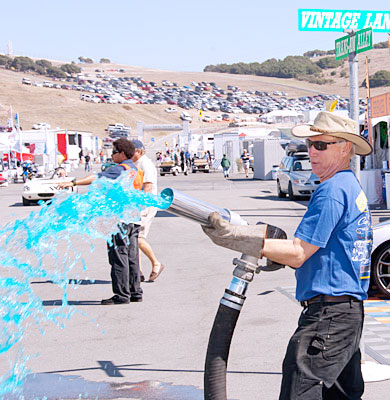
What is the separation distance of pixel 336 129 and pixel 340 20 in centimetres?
415

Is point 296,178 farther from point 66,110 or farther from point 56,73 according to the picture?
point 56,73

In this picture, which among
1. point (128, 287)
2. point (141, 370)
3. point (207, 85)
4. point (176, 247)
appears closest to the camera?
point (141, 370)

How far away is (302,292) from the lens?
3391mm

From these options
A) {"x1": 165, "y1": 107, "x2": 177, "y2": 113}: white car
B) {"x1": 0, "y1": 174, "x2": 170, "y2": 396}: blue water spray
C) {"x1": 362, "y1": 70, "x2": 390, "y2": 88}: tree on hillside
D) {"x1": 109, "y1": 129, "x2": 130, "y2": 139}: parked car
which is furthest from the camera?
{"x1": 362, "y1": 70, "x2": 390, "y2": 88}: tree on hillside

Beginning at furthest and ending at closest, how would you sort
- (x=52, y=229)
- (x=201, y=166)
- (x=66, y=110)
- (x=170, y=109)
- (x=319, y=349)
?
1. (x=170, y=109)
2. (x=66, y=110)
3. (x=201, y=166)
4. (x=52, y=229)
5. (x=319, y=349)

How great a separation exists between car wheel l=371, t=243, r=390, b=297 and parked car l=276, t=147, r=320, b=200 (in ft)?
48.7

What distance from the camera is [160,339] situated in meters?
6.89

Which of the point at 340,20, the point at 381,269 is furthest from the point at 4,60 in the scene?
the point at 340,20

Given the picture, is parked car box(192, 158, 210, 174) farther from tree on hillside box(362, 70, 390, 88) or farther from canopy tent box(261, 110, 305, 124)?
tree on hillside box(362, 70, 390, 88)

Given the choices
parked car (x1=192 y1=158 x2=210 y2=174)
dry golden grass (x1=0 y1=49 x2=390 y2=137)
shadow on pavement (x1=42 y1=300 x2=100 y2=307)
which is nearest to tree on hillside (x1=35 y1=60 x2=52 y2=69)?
dry golden grass (x1=0 y1=49 x2=390 y2=137)

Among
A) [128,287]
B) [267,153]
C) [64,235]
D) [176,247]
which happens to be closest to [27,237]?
[64,235]

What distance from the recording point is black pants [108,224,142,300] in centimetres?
829

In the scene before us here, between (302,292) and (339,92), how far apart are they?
172321 millimetres

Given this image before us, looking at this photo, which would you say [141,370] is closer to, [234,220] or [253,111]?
[234,220]
